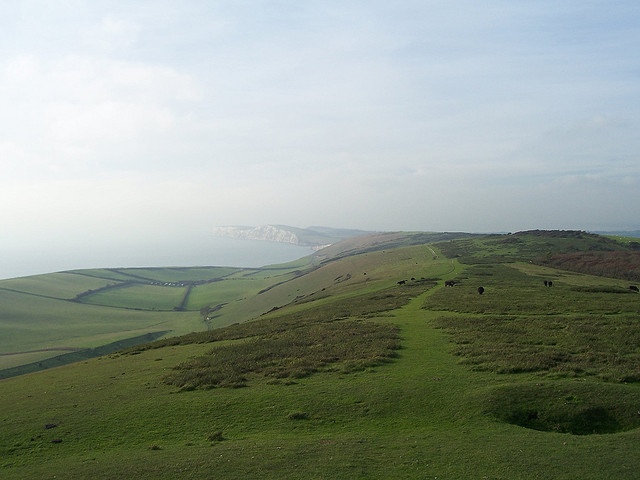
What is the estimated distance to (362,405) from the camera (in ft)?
68.9

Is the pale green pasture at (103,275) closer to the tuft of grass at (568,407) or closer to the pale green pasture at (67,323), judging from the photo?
the pale green pasture at (67,323)

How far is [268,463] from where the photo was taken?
15984 mm

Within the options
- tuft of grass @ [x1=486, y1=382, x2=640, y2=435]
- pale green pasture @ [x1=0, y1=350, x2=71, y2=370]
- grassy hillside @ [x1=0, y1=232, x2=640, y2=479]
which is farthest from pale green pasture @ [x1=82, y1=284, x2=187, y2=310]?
tuft of grass @ [x1=486, y1=382, x2=640, y2=435]

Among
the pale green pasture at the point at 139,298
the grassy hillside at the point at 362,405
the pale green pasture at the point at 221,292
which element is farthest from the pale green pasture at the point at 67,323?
the grassy hillside at the point at 362,405

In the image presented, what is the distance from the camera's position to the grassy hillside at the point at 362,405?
1588 centimetres

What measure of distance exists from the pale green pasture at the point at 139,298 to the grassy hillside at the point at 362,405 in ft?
339

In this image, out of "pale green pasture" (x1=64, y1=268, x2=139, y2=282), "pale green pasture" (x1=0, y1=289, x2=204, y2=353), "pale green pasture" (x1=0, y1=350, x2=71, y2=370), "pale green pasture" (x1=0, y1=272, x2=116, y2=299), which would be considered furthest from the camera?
"pale green pasture" (x1=64, y1=268, x2=139, y2=282)

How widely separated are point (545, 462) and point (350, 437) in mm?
7165

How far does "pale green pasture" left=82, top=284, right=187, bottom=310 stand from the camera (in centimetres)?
13600

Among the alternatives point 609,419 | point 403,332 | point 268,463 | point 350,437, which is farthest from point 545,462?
point 403,332

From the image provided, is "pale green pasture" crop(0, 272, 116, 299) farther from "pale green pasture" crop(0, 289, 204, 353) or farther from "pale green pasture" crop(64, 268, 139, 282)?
"pale green pasture" crop(0, 289, 204, 353)

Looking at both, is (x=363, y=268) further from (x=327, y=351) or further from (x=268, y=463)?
(x=268, y=463)

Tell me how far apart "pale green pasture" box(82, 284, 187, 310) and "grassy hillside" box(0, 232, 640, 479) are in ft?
339

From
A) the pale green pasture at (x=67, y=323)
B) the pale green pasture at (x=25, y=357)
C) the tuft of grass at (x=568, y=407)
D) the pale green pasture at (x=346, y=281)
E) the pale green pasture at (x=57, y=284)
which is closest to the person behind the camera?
the tuft of grass at (x=568, y=407)
